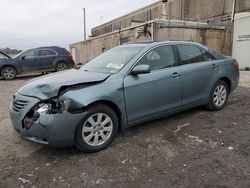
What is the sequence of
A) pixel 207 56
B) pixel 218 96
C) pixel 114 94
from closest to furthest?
pixel 114 94 < pixel 207 56 < pixel 218 96

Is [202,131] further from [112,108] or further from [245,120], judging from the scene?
[112,108]

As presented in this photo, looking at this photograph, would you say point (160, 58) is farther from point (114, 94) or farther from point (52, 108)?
point (52, 108)

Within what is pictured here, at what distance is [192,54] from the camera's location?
5.05m

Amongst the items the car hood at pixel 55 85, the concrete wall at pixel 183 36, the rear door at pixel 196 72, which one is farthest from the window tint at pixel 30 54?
the rear door at pixel 196 72

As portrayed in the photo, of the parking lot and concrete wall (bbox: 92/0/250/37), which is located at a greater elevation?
concrete wall (bbox: 92/0/250/37)

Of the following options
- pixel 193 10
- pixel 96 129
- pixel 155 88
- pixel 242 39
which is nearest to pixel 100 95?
pixel 96 129

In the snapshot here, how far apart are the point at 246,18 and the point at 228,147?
12.3 meters

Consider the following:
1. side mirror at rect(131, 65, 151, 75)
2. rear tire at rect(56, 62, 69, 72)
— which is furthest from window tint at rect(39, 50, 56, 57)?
side mirror at rect(131, 65, 151, 75)

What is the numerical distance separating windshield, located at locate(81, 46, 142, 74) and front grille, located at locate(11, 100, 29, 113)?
1.31 meters

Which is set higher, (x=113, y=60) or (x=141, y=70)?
(x=113, y=60)

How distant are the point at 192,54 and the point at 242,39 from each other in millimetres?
10759

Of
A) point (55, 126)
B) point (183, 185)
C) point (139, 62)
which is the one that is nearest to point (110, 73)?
point (139, 62)

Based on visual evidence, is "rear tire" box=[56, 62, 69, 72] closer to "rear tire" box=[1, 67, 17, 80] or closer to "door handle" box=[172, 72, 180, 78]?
"rear tire" box=[1, 67, 17, 80]

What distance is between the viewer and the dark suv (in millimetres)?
12805
